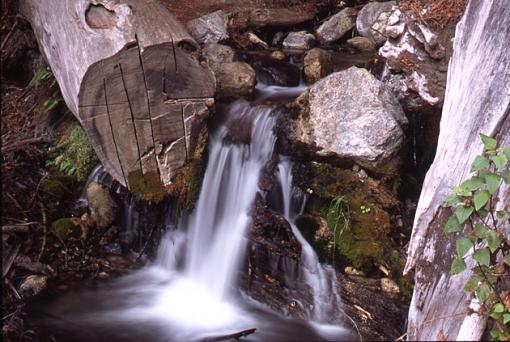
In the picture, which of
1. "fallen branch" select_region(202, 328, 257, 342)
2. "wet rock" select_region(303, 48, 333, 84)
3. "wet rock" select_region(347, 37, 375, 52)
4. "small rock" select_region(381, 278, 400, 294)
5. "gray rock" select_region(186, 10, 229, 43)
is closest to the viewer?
"fallen branch" select_region(202, 328, 257, 342)

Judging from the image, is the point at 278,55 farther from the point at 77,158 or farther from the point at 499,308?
the point at 499,308

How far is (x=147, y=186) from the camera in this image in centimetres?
478

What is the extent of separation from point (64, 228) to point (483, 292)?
157 inches

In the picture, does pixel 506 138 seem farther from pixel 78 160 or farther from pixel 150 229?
pixel 78 160

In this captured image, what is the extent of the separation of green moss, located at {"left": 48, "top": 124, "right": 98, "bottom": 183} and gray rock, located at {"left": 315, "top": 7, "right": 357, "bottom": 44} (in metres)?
4.33

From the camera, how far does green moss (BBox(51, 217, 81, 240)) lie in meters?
4.86

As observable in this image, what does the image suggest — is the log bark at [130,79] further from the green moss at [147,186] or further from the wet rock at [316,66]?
the wet rock at [316,66]

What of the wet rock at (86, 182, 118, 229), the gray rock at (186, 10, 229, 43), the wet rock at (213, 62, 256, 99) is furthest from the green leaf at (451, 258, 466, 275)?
the gray rock at (186, 10, 229, 43)

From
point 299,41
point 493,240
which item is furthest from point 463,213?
point 299,41

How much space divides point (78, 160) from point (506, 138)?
4.34 metres

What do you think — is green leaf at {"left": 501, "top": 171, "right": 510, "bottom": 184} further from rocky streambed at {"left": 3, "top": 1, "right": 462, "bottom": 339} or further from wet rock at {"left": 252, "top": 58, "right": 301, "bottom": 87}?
wet rock at {"left": 252, "top": 58, "right": 301, "bottom": 87}

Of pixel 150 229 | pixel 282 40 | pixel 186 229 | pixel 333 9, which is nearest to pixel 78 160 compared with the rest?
pixel 150 229

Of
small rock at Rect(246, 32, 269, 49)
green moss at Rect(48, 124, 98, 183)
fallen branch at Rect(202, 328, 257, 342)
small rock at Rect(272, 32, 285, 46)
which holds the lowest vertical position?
fallen branch at Rect(202, 328, 257, 342)

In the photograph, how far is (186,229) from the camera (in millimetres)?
4863
